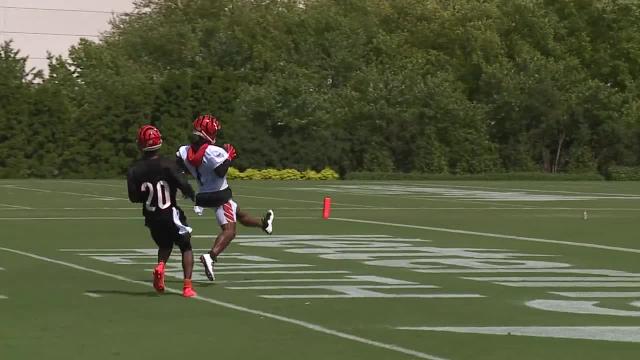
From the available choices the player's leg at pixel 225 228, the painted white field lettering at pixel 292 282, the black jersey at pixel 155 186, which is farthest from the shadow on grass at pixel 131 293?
the player's leg at pixel 225 228

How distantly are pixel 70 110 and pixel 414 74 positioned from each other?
14.4 m

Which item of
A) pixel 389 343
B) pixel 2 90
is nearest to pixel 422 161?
pixel 2 90

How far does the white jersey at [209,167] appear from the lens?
1650cm

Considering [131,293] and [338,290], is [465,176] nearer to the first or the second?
[338,290]

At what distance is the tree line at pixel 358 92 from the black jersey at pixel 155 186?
4023 cm

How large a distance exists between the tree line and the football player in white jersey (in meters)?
38.8

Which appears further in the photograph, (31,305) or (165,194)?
(165,194)

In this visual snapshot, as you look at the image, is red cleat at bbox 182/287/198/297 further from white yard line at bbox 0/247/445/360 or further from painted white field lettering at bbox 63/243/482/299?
painted white field lettering at bbox 63/243/482/299

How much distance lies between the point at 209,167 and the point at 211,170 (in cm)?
5

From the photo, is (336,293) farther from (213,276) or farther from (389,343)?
(389,343)

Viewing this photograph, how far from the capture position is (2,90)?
5472 cm

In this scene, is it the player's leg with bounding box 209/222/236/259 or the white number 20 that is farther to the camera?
the player's leg with bounding box 209/222/236/259

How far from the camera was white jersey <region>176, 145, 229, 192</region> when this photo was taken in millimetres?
16500

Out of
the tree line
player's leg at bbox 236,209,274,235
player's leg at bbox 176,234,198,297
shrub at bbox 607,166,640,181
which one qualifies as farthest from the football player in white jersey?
shrub at bbox 607,166,640,181
